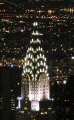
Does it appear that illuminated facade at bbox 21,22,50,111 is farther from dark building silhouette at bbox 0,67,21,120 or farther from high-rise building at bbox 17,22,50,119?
dark building silhouette at bbox 0,67,21,120

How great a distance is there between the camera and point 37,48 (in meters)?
30.4

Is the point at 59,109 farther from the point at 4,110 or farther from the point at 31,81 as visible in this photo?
the point at 31,81

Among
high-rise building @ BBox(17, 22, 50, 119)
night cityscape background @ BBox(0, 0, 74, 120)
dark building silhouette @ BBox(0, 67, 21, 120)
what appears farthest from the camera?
A: high-rise building @ BBox(17, 22, 50, 119)

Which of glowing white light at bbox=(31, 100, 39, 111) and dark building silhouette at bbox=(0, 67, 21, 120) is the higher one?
dark building silhouette at bbox=(0, 67, 21, 120)

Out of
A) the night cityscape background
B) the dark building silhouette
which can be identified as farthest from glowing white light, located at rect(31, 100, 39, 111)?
the dark building silhouette

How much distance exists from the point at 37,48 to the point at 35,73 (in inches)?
41.2

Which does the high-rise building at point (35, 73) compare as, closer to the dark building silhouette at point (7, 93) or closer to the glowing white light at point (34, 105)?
the glowing white light at point (34, 105)

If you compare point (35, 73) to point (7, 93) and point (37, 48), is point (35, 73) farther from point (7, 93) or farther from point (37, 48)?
point (7, 93)

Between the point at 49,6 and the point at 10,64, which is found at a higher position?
the point at 49,6

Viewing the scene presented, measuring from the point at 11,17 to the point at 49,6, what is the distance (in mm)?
1716

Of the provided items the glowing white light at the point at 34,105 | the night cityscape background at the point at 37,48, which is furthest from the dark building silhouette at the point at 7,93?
the glowing white light at the point at 34,105

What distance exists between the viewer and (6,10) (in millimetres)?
29031

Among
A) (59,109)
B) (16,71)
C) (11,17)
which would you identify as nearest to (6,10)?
(11,17)

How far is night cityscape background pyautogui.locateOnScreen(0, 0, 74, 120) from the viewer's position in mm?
29078
